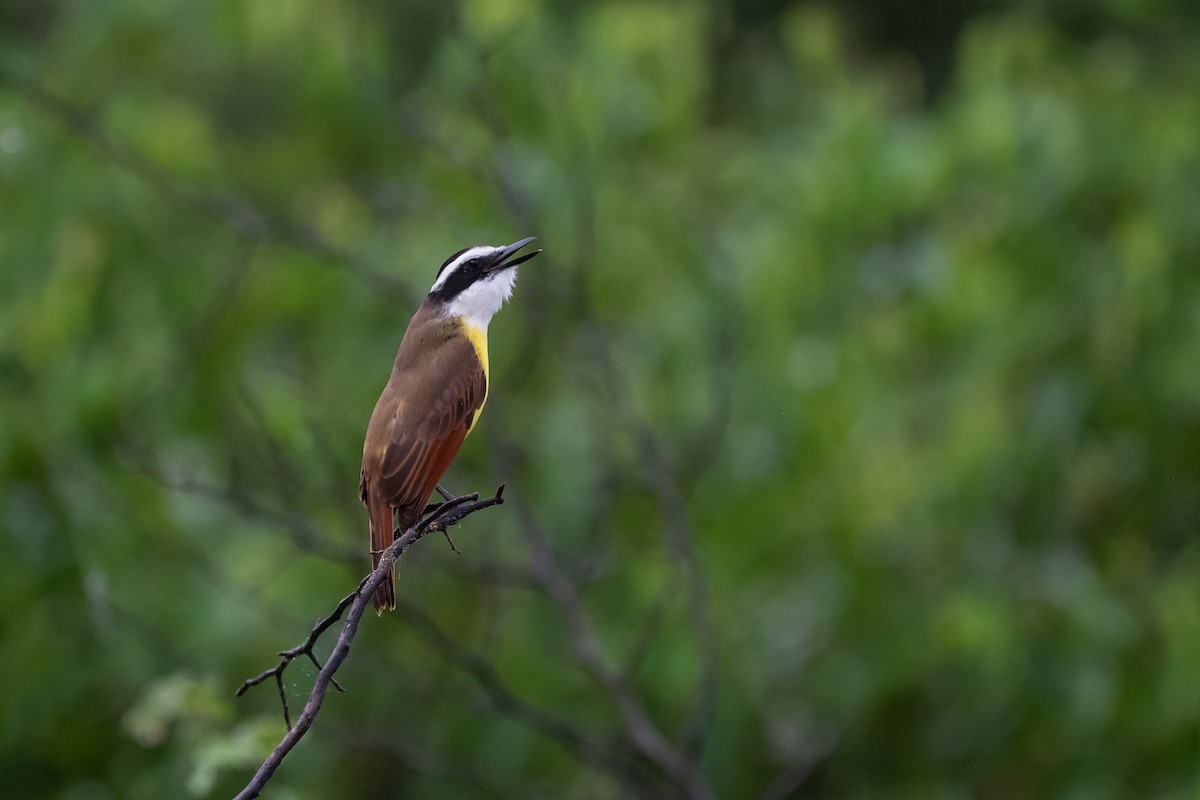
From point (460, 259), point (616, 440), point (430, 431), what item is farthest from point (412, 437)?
point (616, 440)

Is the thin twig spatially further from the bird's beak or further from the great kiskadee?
the bird's beak

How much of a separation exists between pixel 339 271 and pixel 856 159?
6.10 feet

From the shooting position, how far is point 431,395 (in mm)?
1953

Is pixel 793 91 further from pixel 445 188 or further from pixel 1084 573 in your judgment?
pixel 1084 573

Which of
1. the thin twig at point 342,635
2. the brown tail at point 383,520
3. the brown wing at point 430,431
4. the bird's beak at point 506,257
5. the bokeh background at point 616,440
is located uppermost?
the bokeh background at point 616,440

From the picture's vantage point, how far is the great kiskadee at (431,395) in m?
1.80

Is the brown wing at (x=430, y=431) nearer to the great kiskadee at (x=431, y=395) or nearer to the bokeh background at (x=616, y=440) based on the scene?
the great kiskadee at (x=431, y=395)

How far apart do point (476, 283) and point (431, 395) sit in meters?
0.21

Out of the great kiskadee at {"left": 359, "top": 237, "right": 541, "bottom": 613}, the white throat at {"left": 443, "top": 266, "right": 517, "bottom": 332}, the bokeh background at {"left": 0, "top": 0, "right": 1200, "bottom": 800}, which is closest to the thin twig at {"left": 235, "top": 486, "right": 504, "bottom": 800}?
the great kiskadee at {"left": 359, "top": 237, "right": 541, "bottom": 613}

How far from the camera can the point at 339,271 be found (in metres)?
4.43

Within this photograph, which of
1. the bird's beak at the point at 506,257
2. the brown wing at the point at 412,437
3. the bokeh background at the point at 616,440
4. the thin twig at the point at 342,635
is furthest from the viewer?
the bokeh background at the point at 616,440

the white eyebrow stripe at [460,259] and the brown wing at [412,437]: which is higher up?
the white eyebrow stripe at [460,259]

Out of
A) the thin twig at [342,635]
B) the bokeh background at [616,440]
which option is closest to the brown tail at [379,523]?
the thin twig at [342,635]

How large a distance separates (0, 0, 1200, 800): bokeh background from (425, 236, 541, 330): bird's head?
33.4 inches
